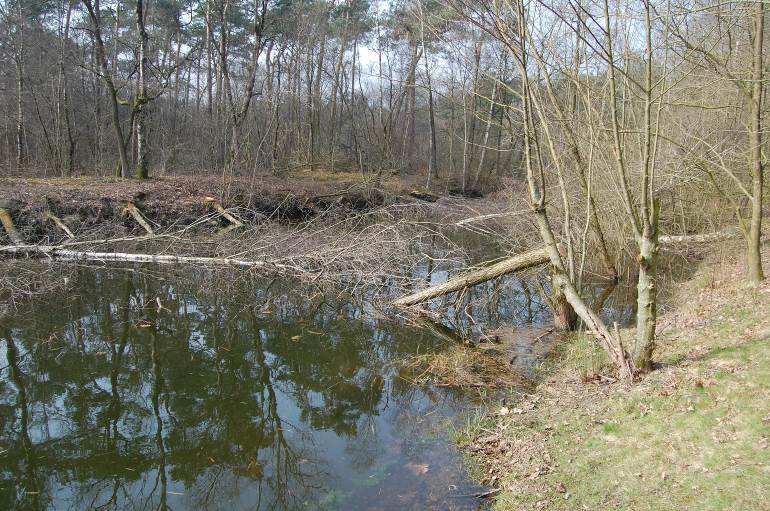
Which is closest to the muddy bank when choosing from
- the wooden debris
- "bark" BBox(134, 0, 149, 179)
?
"bark" BBox(134, 0, 149, 179)

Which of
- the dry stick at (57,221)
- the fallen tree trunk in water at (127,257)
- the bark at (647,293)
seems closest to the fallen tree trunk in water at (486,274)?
the bark at (647,293)

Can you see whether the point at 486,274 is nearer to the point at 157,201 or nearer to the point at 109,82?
the point at 157,201

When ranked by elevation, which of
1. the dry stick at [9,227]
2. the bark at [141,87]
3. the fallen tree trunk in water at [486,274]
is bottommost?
the fallen tree trunk in water at [486,274]

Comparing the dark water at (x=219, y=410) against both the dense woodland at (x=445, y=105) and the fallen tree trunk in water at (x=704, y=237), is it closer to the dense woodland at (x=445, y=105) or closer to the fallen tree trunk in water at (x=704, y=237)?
the dense woodland at (x=445, y=105)

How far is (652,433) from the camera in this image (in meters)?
4.50

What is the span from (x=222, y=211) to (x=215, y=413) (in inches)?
411

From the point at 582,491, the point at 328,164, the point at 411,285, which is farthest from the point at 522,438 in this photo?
the point at 328,164

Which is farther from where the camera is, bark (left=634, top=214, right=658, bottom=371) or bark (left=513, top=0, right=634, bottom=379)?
bark (left=513, top=0, right=634, bottom=379)

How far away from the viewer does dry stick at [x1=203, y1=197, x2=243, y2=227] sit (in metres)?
15.4

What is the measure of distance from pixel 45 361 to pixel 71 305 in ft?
9.10

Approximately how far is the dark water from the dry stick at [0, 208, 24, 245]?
348 cm

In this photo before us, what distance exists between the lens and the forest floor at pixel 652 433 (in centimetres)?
386

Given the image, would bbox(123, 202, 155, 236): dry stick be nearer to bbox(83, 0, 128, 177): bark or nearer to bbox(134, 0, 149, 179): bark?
bbox(134, 0, 149, 179): bark

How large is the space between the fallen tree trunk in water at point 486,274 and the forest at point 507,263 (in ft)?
0.12
